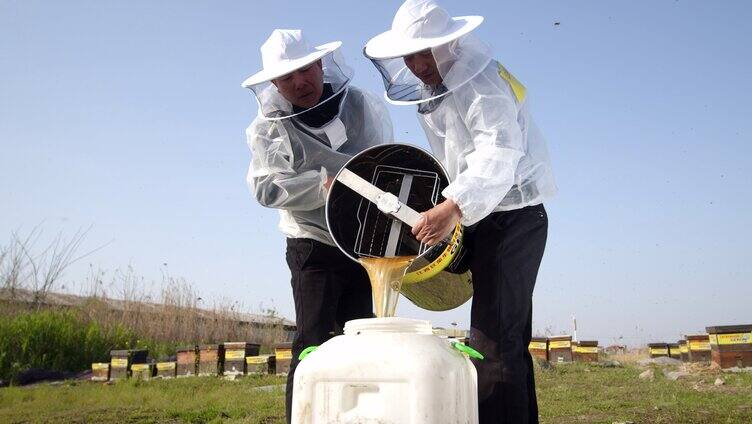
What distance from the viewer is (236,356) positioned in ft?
29.4

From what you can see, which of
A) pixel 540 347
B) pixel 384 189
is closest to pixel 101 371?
pixel 540 347

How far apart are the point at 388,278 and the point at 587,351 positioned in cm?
902

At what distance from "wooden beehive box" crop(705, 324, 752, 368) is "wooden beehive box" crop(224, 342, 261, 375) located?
6.62 meters

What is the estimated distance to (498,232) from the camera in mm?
2410

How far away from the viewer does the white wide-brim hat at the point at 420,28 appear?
2.48 meters

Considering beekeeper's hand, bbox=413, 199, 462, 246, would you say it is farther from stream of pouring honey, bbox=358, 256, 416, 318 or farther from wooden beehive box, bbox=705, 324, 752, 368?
wooden beehive box, bbox=705, 324, 752, 368

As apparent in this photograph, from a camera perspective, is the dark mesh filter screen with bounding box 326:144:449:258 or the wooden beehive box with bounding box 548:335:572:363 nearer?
the dark mesh filter screen with bounding box 326:144:449:258

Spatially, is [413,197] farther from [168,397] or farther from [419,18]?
[168,397]

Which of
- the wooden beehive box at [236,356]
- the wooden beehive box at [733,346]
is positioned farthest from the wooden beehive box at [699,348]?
the wooden beehive box at [236,356]

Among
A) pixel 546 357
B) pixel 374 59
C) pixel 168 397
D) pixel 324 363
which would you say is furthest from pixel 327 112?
pixel 546 357

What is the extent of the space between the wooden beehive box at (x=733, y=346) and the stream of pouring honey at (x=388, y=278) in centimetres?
809

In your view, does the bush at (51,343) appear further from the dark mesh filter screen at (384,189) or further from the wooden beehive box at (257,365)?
the dark mesh filter screen at (384,189)

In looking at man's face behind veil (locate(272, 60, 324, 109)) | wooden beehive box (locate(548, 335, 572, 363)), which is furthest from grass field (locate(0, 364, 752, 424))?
man's face behind veil (locate(272, 60, 324, 109))

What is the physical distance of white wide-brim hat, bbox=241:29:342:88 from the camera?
2.95m
